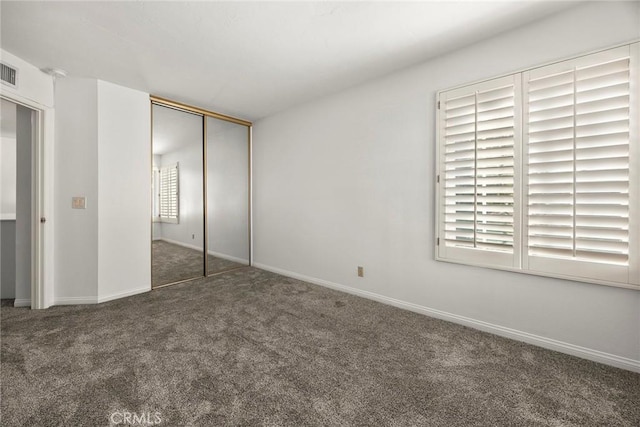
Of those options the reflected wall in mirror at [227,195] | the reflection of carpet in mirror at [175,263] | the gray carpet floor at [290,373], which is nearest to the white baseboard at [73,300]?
the gray carpet floor at [290,373]

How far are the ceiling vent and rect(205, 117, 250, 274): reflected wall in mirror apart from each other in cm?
193

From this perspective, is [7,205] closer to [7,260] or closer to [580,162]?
[7,260]

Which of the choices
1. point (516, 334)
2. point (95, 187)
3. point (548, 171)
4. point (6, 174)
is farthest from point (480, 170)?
point (6, 174)

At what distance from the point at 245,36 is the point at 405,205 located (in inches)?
84.7

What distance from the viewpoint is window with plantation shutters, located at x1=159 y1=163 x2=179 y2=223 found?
3.68 meters

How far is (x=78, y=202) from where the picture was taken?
118 inches

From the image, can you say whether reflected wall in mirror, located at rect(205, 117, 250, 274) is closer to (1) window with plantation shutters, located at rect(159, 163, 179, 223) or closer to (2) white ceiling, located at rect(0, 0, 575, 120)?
→ (1) window with plantation shutters, located at rect(159, 163, 179, 223)

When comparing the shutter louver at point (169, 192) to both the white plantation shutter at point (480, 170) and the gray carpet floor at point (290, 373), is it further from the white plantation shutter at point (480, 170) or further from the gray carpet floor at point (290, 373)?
the white plantation shutter at point (480, 170)

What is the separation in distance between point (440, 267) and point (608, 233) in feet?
3.89

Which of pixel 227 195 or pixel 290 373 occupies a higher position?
pixel 227 195

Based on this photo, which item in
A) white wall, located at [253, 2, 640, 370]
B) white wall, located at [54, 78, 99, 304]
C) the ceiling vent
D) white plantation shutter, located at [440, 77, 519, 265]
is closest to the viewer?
white wall, located at [253, 2, 640, 370]

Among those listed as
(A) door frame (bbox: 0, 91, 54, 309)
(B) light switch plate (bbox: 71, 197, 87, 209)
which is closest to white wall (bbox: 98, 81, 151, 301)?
(B) light switch plate (bbox: 71, 197, 87, 209)

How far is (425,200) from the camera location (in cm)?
270

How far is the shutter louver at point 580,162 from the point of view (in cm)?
179
